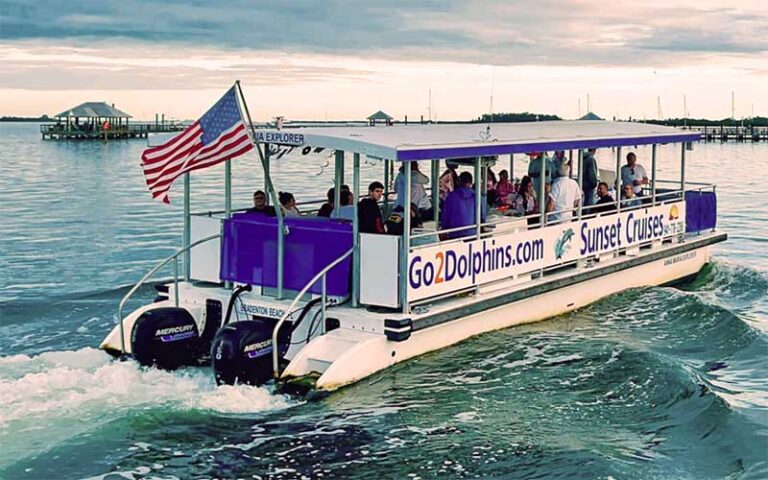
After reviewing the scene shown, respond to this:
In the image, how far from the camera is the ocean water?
9.27 m

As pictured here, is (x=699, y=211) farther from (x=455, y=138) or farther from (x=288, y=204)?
(x=288, y=204)

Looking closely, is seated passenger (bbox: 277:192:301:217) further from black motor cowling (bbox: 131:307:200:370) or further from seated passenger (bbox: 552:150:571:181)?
seated passenger (bbox: 552:150:571:181)

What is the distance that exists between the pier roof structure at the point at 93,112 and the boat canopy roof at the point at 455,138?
89.8m

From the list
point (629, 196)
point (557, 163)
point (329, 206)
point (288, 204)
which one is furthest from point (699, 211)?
point (288, 204)

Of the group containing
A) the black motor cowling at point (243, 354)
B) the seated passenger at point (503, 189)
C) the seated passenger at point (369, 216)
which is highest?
the seated passenger at point (503, 189)

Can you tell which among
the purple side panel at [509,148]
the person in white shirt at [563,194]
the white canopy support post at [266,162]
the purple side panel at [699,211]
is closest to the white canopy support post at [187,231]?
the white canopy support post at [266,162]

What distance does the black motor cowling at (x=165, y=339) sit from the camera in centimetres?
1177

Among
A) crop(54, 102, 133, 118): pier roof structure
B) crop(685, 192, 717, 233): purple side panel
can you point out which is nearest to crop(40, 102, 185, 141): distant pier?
crop(54, 102, 133, 118): pier roof structure

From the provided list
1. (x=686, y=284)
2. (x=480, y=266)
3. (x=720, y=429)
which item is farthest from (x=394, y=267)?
(x=686, y=284)

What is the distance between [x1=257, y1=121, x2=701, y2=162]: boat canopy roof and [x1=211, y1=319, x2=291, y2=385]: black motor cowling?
2330 mm

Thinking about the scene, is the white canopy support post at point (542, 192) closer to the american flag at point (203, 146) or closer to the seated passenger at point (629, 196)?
the seated passenger at point (629, 196)

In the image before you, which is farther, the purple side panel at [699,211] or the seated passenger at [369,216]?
the purple side panel at [699,211]

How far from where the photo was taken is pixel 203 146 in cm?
1145

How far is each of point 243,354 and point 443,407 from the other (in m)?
2.28
